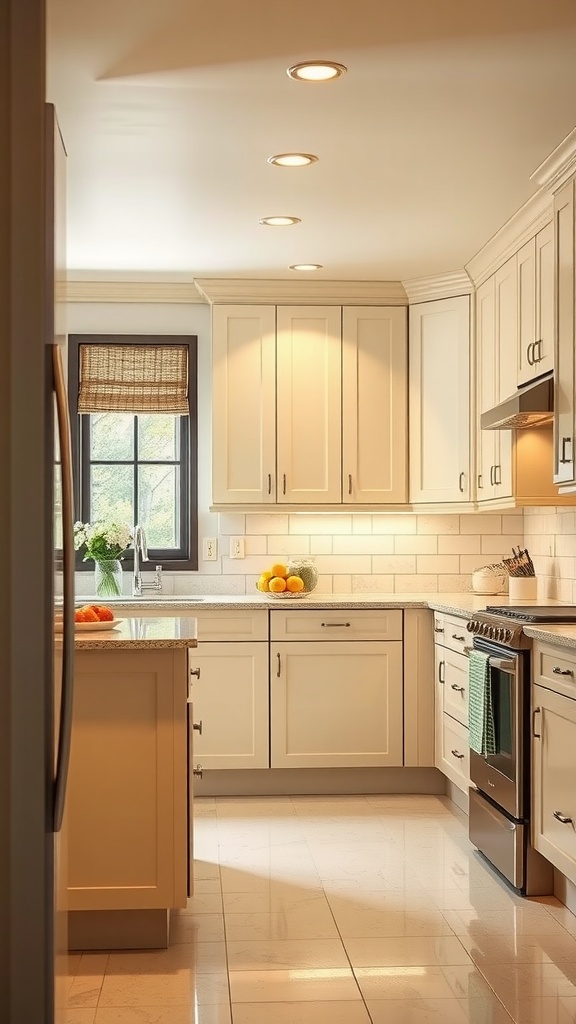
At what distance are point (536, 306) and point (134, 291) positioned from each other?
2416 mm

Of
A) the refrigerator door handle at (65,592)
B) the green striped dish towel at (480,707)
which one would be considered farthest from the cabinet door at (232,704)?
the refrigerator door handle at (65,592)

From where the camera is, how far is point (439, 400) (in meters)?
5.82

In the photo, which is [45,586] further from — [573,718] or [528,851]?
[528,851]

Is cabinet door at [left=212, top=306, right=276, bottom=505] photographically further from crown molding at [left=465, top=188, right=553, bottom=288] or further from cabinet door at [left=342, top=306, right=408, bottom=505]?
crown molding at [left=465, top=188, right=553, bottom=288]

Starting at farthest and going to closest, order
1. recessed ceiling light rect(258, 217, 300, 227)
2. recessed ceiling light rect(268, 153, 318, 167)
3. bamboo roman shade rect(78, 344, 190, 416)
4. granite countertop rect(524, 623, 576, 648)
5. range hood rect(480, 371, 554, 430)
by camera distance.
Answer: bamboo roman shade rect(78, 344, 190, 416) → recessed ceiling light rect(258, 217, 300, 227) → range hood rect(480, 371, 554, 430) → recessed ceiling light rect(268, 153, 318, 167) → granite countertop rect(524, 623, 576, 648)

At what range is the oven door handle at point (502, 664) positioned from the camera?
158 inches

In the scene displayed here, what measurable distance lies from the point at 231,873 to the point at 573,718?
1488 millimetres

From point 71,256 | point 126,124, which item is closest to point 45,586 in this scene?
point 126,124

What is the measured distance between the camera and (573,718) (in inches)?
137

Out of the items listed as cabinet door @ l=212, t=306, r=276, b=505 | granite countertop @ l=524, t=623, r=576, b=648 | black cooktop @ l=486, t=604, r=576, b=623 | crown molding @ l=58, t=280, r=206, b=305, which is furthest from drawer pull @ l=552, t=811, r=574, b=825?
crown molding @ l=58, t=280, r=206, b=305

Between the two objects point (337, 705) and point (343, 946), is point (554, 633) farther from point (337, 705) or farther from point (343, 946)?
point (337, 705)

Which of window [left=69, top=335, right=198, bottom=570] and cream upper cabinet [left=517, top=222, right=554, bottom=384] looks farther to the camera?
window [left=69, top=335, right=198, bottom=570]

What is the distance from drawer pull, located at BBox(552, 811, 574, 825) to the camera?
3.49 m

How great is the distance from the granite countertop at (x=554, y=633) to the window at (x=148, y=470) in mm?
2641
